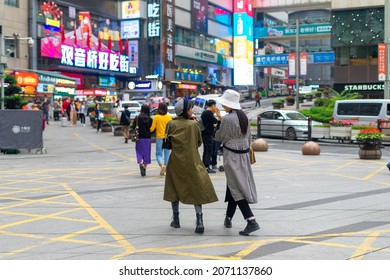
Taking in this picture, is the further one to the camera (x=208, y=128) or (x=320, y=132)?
(x=320, y=132)

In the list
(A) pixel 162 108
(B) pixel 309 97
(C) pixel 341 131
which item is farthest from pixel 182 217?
(B) pixel 309 97

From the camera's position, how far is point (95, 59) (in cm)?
6844

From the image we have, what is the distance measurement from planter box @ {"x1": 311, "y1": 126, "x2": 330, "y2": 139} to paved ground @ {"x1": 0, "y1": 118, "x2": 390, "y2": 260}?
10.4 m

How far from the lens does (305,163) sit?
18375 mm

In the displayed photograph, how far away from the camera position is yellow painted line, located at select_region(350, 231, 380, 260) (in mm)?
6379

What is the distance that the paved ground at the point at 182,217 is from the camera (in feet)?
22.2

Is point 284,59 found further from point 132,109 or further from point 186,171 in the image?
point 186,171

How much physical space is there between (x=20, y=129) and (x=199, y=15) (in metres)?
76.6

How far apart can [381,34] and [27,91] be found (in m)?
29.3

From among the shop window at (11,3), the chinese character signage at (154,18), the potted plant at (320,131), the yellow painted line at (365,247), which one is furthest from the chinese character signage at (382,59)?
the chinese character signage at (154,18)

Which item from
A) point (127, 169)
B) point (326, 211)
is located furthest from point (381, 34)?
point (326, 211)

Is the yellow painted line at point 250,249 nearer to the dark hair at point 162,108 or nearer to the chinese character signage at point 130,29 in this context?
the dark hair at point 162,108

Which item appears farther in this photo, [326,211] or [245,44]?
[245,44]

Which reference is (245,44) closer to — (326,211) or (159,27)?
(159,27)
